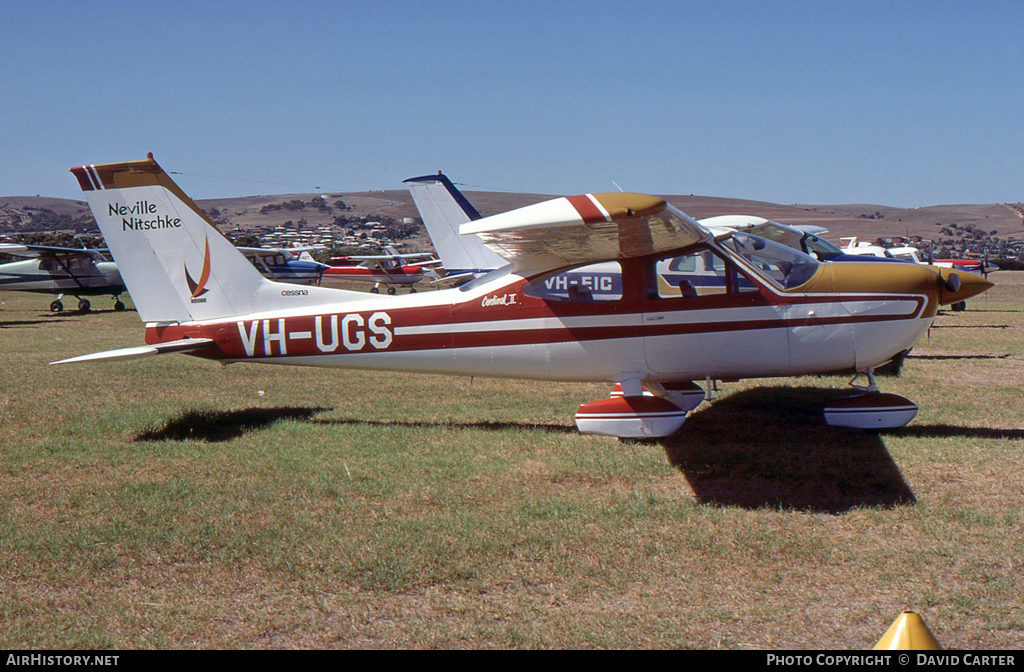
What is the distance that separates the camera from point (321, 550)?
478 cm

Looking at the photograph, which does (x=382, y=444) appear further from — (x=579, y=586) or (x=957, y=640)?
(x=957, y=640)

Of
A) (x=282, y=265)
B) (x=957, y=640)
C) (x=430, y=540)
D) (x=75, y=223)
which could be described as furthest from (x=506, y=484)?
(x=75, y=223)

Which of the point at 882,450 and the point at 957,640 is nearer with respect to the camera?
the point at 957,640

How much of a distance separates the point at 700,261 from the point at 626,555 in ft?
10.9

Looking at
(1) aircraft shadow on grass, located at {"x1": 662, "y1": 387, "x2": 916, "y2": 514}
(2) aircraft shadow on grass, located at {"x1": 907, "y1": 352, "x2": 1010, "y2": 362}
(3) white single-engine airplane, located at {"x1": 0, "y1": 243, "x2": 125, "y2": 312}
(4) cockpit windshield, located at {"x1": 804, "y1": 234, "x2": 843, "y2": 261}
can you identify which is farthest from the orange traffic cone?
(3) white single-engine airplane, located at {"x1": 0, "y1": 243, "x2": 125, "y2": 312}

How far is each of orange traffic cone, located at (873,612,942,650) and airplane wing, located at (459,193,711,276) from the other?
3351mm

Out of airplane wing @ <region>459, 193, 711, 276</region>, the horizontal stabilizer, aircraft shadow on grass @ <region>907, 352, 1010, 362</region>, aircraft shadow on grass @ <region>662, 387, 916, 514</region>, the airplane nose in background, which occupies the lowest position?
aircraft shadow on grass @ <region>907, 352, 1010, 362</region>

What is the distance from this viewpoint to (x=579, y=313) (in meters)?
7.34

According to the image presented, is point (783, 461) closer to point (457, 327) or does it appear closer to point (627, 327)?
point (627, 327)

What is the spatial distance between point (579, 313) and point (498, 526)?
2.78 m

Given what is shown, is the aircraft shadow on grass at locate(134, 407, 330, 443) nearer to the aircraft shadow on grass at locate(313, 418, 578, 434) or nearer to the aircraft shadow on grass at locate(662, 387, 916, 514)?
the aircraft shadow on grass at locate(313, 418, 578, 434)

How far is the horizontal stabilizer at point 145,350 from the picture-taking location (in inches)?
279

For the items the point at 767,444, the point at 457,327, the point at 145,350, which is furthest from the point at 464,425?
the point at 145,350

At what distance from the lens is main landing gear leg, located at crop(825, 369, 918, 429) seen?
7043 millimetres
